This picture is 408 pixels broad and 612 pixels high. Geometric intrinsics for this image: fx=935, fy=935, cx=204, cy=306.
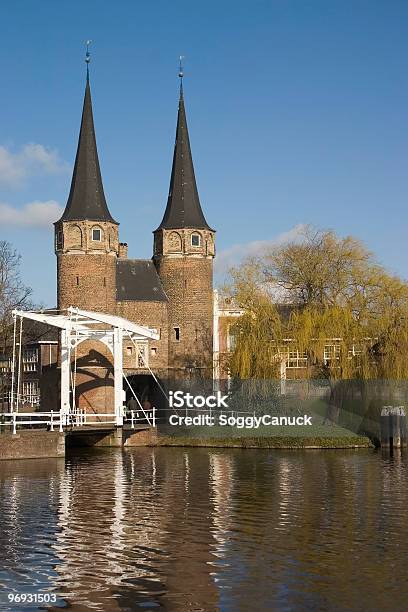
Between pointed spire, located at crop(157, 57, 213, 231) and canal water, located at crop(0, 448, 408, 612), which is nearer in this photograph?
canal water, located at crop(0, 448, 408, 612)

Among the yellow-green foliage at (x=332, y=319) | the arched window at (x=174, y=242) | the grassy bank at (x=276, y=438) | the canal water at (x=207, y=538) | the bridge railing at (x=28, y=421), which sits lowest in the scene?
the canal water at (x=207, y=538)

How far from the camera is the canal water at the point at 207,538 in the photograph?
11320 mm

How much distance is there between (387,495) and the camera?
2003cm

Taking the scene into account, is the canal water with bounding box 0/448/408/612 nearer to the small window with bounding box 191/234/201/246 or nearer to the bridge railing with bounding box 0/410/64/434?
the bridge railing with bounding box 0/410/64/434

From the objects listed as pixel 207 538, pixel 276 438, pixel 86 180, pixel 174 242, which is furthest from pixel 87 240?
pixel 207 538

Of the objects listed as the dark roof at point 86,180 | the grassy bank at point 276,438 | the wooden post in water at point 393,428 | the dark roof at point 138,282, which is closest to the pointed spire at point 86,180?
the dark roof at point 86,180

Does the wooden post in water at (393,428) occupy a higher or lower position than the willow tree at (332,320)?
lower

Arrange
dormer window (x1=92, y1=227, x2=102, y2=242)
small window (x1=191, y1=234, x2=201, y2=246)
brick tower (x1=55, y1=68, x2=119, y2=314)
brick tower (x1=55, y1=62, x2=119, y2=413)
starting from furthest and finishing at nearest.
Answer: small window (x1=191, y1=234, x2=201, y2=246), dormer window (x1=92, y1=227, x2=102, y2=242), brick tower (x1=55, y1=68, x2=119, y2=314), brick tower (x1=55, y1=62, x2=119, y2=413)

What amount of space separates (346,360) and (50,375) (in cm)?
1534

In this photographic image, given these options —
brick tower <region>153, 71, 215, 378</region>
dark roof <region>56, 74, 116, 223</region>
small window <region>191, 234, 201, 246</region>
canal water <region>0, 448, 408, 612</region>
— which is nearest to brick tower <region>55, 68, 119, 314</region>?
dark roof <region>56, 74, 116, 223</region>

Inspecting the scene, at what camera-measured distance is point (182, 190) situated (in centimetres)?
4572

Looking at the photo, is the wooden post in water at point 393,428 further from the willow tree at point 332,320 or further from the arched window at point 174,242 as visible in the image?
the arched window at point 174,242

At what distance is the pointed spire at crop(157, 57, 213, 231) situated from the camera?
4550 centimetres

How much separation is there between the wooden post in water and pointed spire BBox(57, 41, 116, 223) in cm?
1784
